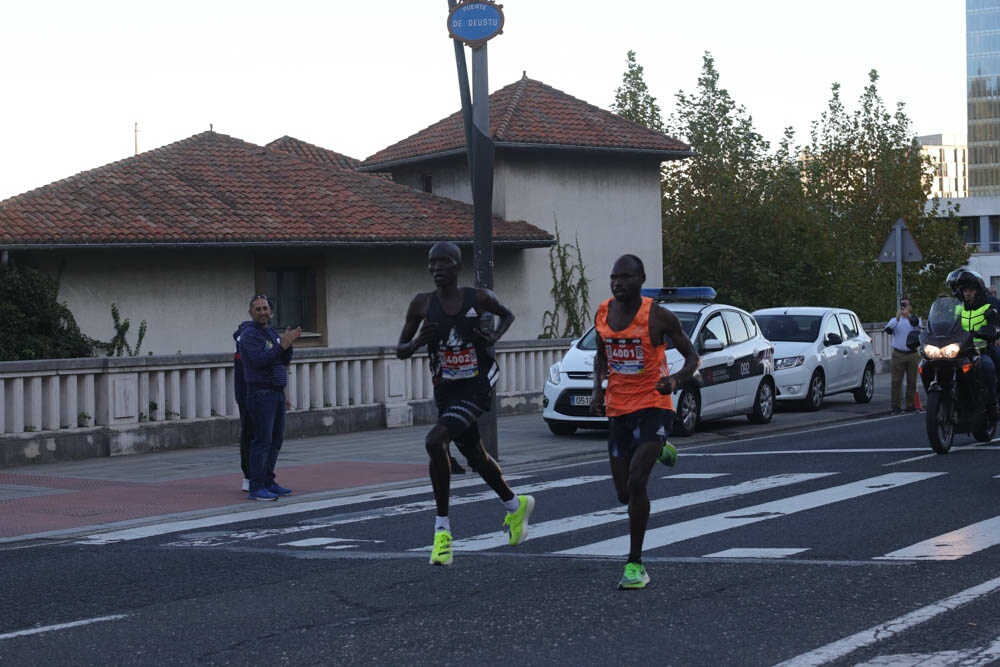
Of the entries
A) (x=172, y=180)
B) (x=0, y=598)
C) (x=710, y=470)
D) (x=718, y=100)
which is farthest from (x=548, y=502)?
(x=718, y=100)

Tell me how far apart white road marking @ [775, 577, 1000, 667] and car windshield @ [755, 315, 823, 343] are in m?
15.9

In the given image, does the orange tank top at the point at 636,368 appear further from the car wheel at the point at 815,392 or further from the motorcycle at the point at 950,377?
the car wheel at the point at 815,392

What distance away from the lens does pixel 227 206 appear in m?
27.3

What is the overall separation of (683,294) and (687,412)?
1.88 meters

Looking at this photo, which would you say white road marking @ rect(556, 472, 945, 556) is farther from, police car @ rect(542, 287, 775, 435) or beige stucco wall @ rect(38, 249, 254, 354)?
beige stucco wall @ rect(38, 249, 254, 354)

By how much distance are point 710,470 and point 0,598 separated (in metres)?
7.62

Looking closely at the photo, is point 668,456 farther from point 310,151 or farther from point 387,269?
point 310,151

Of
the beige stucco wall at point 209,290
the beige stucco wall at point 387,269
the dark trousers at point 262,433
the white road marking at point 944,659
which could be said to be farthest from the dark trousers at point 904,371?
the white road marking at point 944,659

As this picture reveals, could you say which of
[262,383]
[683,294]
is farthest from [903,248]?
[262,383]

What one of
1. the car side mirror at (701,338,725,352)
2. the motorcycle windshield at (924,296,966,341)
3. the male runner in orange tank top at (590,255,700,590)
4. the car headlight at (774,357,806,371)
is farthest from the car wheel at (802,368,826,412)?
the male runner in orange tank top at (590,255,700,590)

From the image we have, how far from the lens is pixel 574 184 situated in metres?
32.5

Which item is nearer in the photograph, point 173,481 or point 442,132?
point 173,481

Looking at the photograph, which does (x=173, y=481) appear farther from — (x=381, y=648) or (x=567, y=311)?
(x=567, y=311)

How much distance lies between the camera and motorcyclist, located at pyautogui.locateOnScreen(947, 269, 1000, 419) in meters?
14.2
